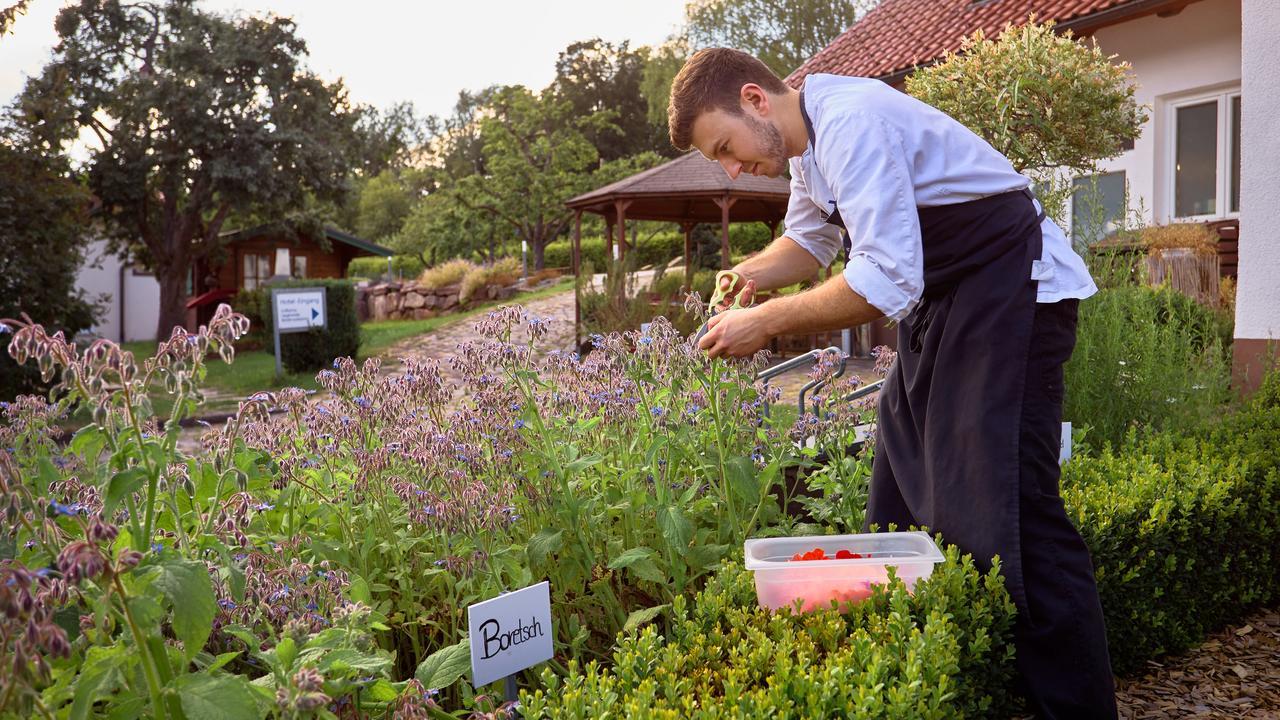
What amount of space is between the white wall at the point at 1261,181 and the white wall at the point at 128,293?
31209 millimetres

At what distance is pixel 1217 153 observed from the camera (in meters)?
10.2

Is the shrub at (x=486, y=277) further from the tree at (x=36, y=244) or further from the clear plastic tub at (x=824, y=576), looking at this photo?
the clear plastic tub at (x=824, y=576)

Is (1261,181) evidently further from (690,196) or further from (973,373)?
(690,196)

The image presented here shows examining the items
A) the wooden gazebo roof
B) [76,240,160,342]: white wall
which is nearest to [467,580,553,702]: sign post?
the wooden gazebo roof

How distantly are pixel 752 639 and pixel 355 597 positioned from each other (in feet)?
2.63

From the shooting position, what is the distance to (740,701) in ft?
5.30

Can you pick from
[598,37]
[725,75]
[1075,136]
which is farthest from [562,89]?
[725,75]

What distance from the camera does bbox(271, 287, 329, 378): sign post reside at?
1530cm

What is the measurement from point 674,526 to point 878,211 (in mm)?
877

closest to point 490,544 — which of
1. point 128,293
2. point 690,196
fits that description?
point 690,196

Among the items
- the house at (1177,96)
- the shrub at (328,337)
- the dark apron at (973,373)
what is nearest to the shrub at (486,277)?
the shrub at (328,337)

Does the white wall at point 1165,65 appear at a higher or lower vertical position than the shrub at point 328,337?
higher

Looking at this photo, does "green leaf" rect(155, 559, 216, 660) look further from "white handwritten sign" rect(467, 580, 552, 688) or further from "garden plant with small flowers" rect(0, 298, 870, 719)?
"white handwritten sign" rect(467, 580, 552, 688)

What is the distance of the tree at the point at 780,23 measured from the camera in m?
34.9
